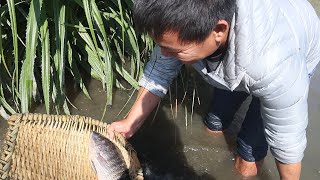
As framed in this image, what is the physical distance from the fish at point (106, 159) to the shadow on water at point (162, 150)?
0.46 meters

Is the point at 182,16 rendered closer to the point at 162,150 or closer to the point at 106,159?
the point at 106,159

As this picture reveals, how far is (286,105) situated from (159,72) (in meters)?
0.55

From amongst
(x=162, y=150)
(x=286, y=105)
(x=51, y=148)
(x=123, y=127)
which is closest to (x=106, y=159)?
(x=123, y=127)

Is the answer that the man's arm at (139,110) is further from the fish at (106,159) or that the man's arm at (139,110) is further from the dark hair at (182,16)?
the dark hair at (182,16)

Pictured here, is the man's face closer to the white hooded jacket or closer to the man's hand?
the white hooded jacket

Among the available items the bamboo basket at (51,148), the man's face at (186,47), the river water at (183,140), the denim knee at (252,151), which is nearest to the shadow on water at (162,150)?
the river water at (183,140)

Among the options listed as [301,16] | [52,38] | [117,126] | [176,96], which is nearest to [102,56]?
[52,38]

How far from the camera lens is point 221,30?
4.27 ft

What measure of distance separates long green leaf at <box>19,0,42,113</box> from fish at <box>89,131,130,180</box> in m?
0.51

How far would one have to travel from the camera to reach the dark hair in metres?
1.17

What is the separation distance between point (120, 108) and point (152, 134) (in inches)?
9.6

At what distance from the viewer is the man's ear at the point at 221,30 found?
1.27 m

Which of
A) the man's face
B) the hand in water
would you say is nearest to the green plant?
the hand in water

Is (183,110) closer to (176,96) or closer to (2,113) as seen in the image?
(176,96)
